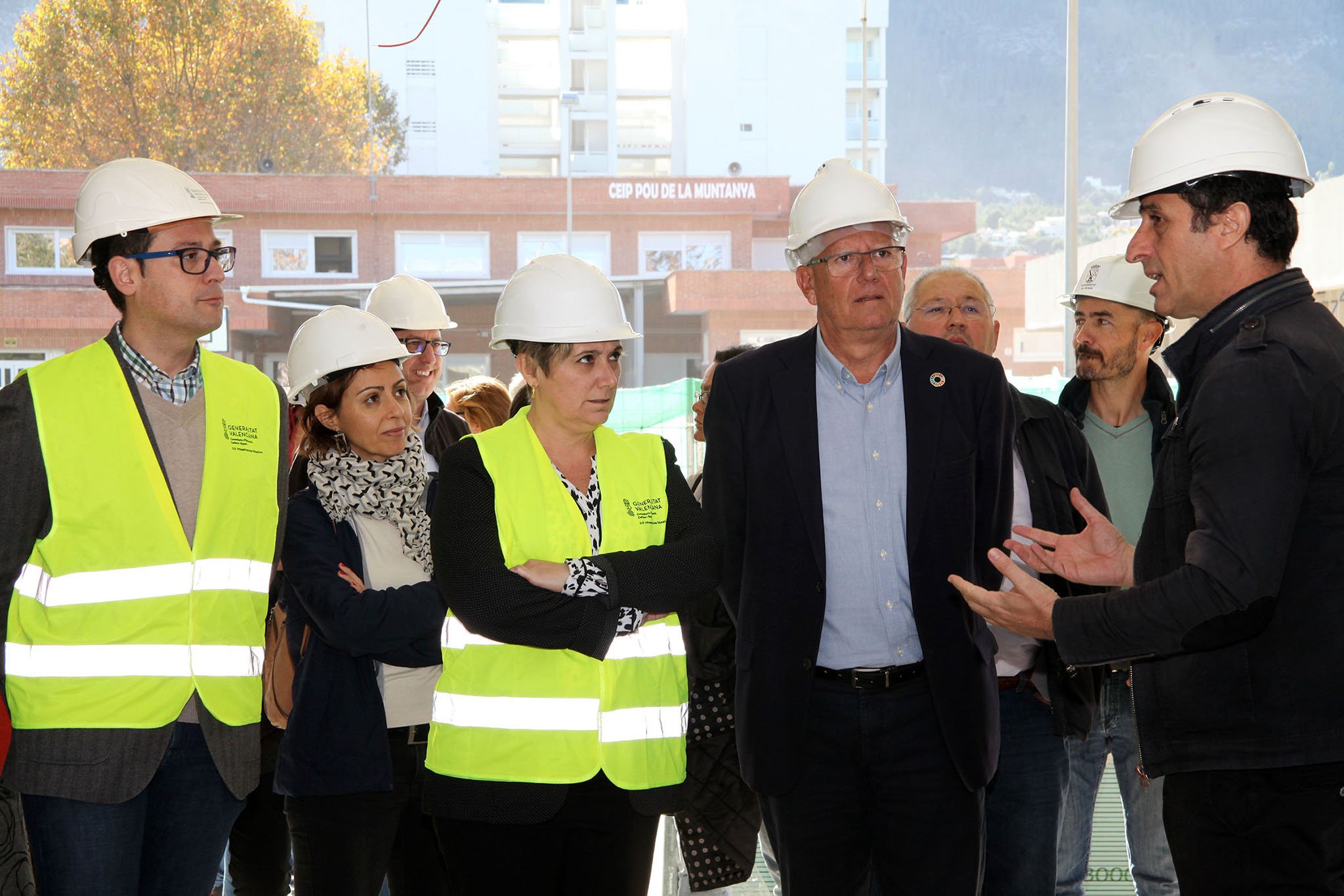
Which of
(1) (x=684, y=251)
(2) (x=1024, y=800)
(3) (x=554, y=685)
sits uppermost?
(1) (x=684, y=251)

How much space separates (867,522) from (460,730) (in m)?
1.01

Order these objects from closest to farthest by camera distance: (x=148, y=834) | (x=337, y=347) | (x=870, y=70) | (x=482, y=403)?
(x=148, y=834), (x=337, y=347), (x=482, y=403), (x=870, y=70)

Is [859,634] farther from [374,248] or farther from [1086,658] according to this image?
[374,248]

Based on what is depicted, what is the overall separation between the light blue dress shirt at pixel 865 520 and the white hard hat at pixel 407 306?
1966mm

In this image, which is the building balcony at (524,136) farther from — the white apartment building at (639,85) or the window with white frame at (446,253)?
the window with white frame at (446,253)

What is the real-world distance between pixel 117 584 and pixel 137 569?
0.04 meters

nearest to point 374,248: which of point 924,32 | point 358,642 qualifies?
point 358,642

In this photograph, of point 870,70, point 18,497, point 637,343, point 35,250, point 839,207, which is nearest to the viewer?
point 18,497

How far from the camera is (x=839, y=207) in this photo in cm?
299

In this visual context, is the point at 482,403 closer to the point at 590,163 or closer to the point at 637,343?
the point at 637,343

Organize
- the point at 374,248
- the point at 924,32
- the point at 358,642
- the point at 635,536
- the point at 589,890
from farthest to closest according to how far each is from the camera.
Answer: the point at 924,32 < the point at 374,248 < the point at 358,642 < the point at 635,536 < the point at 589,890

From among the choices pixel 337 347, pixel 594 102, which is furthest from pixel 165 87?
pixel 337 347

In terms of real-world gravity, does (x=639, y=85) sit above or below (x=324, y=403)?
above

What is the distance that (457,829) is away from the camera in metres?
2.45
